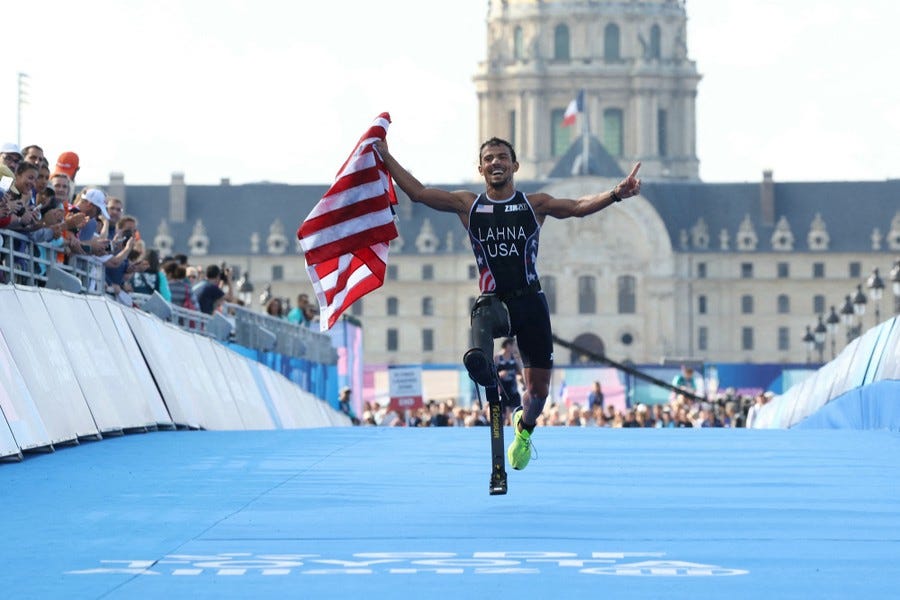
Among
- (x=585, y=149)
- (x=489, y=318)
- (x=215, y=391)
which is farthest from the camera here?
Result: (x=585, y=149)

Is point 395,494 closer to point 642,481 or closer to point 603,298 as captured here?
point 642,481

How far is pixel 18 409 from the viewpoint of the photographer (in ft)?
44.3

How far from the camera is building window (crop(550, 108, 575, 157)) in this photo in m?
167

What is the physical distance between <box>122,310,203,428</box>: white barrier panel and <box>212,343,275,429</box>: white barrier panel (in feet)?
9.11

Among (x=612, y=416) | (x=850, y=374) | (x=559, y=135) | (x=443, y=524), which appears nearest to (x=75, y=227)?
(x=443, y=524)

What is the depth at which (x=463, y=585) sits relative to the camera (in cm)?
748

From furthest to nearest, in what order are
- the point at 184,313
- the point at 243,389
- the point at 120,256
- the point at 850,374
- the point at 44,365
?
the point at 850,374 → the point at 184,313 → the point at 243,389 → the point at 120,256 → the point at 44,365

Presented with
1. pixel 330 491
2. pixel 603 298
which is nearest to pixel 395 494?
pixel 330 491

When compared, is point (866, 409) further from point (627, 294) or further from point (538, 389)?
point (627, 294)

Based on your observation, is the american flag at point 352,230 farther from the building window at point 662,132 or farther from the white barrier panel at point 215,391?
the building window at point 662,132

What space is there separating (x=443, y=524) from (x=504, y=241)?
2.18 metres

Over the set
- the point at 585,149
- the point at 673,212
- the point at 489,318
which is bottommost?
the point at 489,318

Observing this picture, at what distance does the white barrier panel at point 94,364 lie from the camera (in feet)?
51.9

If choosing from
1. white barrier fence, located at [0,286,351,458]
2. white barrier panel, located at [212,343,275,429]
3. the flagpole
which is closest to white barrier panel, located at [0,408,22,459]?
white barrier fence, located at [0,286,351,458]
